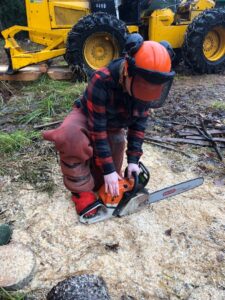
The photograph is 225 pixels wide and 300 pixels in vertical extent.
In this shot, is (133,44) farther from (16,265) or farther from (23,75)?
(23,75)

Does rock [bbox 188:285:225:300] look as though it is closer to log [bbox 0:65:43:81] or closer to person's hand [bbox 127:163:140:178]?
person's hand [bbox 127:163:140:178]

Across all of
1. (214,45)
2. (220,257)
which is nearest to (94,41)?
(214,45)

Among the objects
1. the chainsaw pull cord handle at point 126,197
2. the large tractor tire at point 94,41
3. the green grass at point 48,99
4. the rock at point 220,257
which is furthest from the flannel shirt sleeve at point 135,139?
the large tractor tire at point 94,41

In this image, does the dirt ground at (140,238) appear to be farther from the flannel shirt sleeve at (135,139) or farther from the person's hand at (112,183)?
the flannel shirt sleeve at (135,139)

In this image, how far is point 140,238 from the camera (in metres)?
2.73

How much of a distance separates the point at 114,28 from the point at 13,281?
451 cm

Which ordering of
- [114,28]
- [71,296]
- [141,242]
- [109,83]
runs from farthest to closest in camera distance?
1. [114,28]
2. [141,242]
3. [109,83]
4. [71,296]

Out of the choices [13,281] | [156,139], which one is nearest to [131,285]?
[13,281]

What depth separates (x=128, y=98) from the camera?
256 cm

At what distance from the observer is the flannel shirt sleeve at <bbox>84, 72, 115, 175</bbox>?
8.18 ft

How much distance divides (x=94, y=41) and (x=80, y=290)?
4792 mm

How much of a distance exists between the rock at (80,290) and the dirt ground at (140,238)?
7.3 inches

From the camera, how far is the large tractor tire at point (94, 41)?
5.69 m

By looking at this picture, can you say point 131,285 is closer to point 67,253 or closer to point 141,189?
point 67,253
